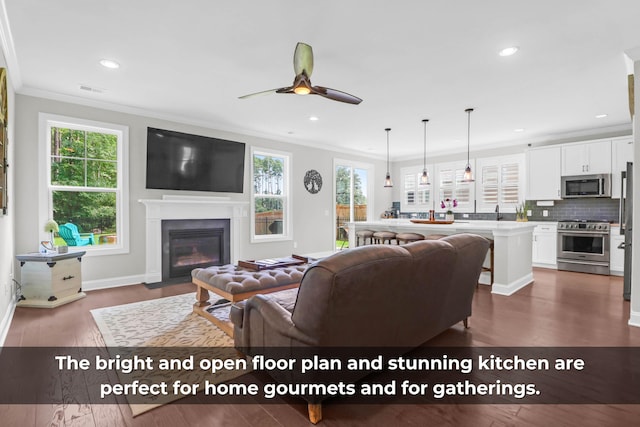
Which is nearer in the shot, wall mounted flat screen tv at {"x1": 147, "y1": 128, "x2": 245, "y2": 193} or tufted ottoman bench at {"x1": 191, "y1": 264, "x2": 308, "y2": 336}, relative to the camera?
tufted ottoman bench at {"x1": 191, "y1": 264, "x2": 308, "y2": 336}

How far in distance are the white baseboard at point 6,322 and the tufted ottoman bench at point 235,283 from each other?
1569mm

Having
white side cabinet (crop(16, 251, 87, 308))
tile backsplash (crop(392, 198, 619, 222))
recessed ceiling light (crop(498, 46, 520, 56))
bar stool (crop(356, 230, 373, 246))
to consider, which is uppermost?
recessed ceiling light (crop(498, 46, 520, 56))

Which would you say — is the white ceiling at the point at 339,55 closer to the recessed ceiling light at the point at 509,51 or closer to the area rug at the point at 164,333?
the recessed ceiling light at the point at 509,51

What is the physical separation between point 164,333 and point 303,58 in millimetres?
2767

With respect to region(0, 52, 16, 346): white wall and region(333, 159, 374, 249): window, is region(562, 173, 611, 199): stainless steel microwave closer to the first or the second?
A: region(333, 159, 374, 249): window

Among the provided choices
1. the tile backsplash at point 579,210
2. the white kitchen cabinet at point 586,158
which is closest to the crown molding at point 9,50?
the white kitchen cabinet at point 586,158

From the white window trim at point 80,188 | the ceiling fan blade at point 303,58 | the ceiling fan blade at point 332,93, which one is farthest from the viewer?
the white window trim at point 80,188

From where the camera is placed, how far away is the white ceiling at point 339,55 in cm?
249

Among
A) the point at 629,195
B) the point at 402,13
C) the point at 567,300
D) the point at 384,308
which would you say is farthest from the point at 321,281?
the point at 629,195

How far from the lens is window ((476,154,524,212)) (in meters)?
7.01

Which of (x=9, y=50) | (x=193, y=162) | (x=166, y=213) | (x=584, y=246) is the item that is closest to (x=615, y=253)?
(x=584, y=246)

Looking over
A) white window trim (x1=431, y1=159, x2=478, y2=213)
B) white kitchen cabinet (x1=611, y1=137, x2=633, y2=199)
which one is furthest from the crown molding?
white kitchen cabinet (x1=611, y1=137, x2=633, y2=199)

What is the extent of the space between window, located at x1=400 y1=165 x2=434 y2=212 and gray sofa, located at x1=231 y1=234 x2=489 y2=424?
619 centimetres

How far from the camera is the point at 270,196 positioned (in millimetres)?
6613
